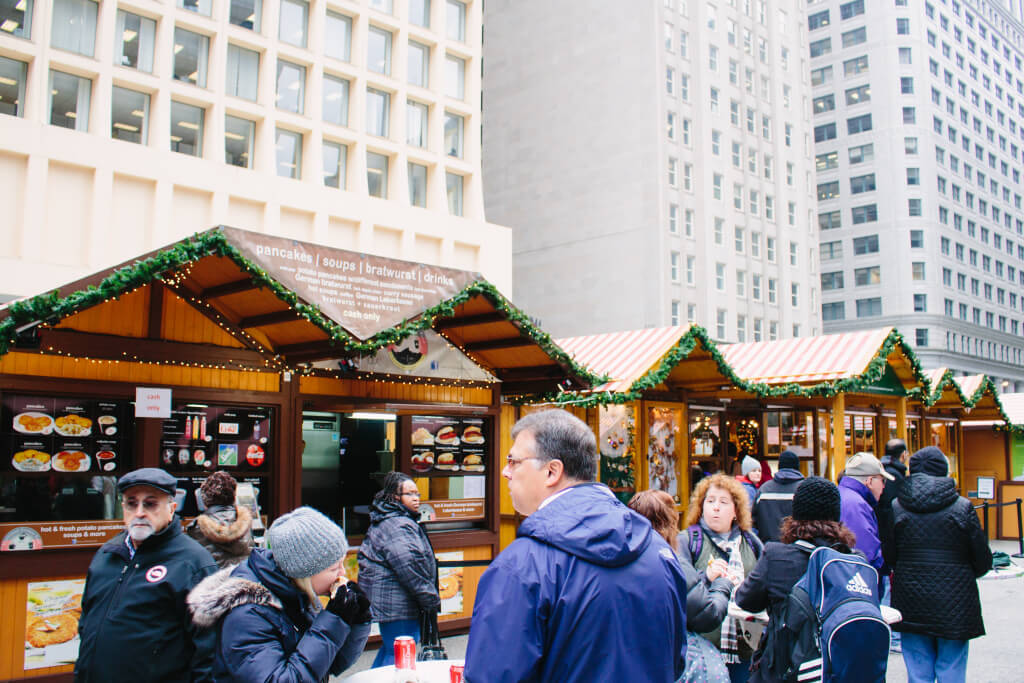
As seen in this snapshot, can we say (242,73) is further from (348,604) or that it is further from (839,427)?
(348,604)

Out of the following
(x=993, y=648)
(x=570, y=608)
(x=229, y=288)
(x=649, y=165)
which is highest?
(x=649, y=165)

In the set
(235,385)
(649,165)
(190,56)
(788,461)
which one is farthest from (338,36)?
(788,461)

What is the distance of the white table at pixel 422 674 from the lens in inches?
166

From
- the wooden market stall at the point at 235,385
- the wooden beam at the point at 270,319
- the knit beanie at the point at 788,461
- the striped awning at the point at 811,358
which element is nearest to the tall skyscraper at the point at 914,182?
the striped awning at the point at 811,358

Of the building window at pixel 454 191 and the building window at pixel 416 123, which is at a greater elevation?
the building window at pixel 416 123

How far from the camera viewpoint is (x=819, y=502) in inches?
176

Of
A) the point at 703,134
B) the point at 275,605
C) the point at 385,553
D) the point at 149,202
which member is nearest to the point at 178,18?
the point at 149,202

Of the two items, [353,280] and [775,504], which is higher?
[353,280]

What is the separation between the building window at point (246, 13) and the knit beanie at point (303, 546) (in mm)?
29654

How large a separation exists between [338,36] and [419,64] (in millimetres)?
3756

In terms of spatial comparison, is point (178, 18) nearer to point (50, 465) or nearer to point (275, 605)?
point (50, 465)

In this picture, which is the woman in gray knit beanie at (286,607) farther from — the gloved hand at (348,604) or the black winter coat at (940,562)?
the black winter coat at (940,562)

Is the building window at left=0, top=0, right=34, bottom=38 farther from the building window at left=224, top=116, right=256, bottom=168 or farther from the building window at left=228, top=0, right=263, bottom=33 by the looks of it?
the building window at left=228, top=0, right=263, bottom=33

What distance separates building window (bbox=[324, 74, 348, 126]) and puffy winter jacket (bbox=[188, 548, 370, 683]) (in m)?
30.5
